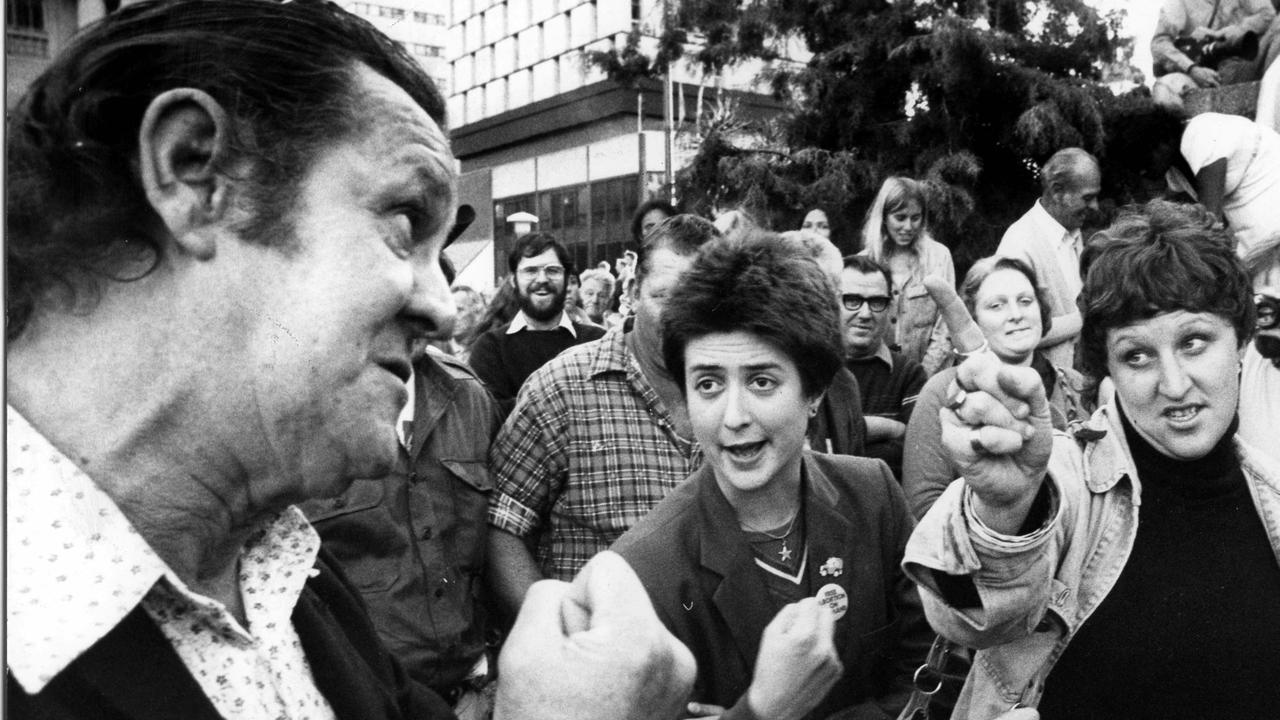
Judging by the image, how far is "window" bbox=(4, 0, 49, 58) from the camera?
913 millimetres

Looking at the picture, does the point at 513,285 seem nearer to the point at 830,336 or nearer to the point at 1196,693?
the point at 830,336

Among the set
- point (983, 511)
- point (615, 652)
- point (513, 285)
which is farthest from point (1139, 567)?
point (513, 285)

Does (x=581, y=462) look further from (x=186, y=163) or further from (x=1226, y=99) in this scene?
(x=1226, y=99)

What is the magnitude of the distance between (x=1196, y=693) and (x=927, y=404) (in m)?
1.23

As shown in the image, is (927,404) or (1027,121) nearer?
(927,404)

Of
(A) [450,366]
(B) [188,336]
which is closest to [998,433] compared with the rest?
(B) [188,336]

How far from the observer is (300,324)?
897 millimetres

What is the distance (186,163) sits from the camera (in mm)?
876

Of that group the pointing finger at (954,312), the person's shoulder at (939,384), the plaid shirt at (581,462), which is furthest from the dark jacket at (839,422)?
the pointing finger at (954,312)

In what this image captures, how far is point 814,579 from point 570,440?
813 mm

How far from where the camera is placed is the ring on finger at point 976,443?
4.84 ft

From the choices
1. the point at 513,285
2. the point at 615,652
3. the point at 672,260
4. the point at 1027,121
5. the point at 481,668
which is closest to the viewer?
the point at 615,652

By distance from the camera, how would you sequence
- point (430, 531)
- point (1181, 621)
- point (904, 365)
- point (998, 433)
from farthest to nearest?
point (904, 365), point (430, 531), point (1181, 621), point (998, 433)

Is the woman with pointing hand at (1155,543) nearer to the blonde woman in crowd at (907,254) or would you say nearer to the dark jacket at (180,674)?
the dark jacket at (180,674)
